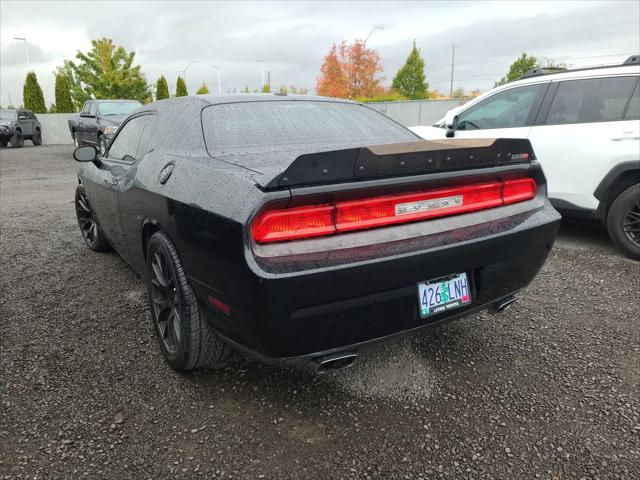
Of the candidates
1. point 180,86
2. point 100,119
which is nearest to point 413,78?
point 180,86

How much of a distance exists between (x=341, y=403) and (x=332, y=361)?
477 millimetres

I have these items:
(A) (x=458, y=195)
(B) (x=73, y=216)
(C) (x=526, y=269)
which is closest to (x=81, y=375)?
(A) (x=458, y=195)

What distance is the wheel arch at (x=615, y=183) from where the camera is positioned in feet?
13.3

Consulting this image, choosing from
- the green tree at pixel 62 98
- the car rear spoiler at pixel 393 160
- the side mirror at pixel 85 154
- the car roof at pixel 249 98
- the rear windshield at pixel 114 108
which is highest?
the green tree at pixel 62 98

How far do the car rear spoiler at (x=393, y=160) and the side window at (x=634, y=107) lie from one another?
8.33 ft

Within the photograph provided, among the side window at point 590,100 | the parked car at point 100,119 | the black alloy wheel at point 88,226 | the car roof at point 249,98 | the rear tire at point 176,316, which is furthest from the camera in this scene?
the parked car at point 100,119

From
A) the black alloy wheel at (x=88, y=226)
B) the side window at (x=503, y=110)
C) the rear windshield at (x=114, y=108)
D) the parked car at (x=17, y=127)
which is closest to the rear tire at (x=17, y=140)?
the parked car at (x=17, y=127)

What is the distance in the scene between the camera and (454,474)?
1.81 m

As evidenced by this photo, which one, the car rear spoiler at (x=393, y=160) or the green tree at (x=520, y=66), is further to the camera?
the green tree at (x=520, y=66)

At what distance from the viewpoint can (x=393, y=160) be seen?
73.4 inches

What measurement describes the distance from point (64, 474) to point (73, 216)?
5252mm

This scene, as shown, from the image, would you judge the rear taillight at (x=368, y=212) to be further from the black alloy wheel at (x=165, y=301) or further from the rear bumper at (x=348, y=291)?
the black alloy wheel at (x=165, y=301)

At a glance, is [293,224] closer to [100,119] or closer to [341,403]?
[341,403]

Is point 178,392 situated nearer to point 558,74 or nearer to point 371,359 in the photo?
point 371,359
